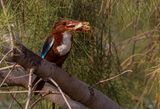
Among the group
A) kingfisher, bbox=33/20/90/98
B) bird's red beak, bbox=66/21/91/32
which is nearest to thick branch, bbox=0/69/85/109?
kingfisher, bbox=33/20/90/98

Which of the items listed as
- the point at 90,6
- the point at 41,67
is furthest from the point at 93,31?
the point at 41,67

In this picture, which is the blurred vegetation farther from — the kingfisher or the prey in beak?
the prey in beak

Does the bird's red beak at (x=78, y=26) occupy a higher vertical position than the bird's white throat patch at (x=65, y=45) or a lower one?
higher

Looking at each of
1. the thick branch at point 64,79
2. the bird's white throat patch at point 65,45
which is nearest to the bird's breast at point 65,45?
the bird's white throat patch at point 65,45

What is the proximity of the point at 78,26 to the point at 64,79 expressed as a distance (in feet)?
0.37

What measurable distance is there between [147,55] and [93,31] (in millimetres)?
379

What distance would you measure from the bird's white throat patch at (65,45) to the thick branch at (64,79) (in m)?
0.11

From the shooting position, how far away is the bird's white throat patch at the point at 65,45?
53.5 inches

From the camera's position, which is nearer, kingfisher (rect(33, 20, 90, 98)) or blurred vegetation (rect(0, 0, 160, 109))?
kingfisher (rect(33, 20, 90, 98))

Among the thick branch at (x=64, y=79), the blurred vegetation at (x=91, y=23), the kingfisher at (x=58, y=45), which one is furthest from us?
the blurred vegetation at (x=91, y=23)

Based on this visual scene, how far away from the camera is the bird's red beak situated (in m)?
1.22

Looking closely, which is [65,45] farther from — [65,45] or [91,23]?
[91,23]

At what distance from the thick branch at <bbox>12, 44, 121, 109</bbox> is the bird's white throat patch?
0.37 feet

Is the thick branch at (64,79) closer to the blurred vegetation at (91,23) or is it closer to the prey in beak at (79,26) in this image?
the prey in beak at (79,26)
